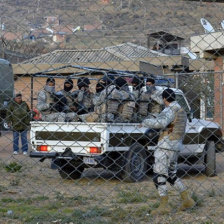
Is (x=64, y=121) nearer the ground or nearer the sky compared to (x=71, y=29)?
nearer the ground

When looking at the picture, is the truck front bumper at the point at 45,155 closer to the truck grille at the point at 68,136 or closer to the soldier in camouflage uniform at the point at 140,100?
the truck grille at the point at 68,136

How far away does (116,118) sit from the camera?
10727 mm

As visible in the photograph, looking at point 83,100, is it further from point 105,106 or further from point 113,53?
point 113,53

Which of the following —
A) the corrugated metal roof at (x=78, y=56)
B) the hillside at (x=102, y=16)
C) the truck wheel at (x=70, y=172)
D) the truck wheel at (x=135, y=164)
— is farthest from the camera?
the truck wheel at (x=70, y=172)

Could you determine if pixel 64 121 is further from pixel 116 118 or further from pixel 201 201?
pixel 201 201

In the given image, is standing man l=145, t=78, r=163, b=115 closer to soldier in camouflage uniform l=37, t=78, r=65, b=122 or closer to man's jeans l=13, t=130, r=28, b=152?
soldier in camouflage uniform l=37, t=78, r=65, b=122

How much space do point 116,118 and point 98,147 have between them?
2.28 ft

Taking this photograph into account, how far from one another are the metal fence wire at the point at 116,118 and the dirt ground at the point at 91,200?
20mm

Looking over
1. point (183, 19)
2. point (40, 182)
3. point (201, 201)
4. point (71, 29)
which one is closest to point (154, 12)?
point (183, 19)

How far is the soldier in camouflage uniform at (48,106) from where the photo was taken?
10.6 metres

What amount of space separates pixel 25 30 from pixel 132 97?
20.2 ft

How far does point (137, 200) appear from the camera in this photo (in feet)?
28.3

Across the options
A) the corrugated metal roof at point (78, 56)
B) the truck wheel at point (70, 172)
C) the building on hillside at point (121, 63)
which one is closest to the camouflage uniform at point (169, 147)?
the building on hillside at point (121, 63)

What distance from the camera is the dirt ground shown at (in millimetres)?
7160
